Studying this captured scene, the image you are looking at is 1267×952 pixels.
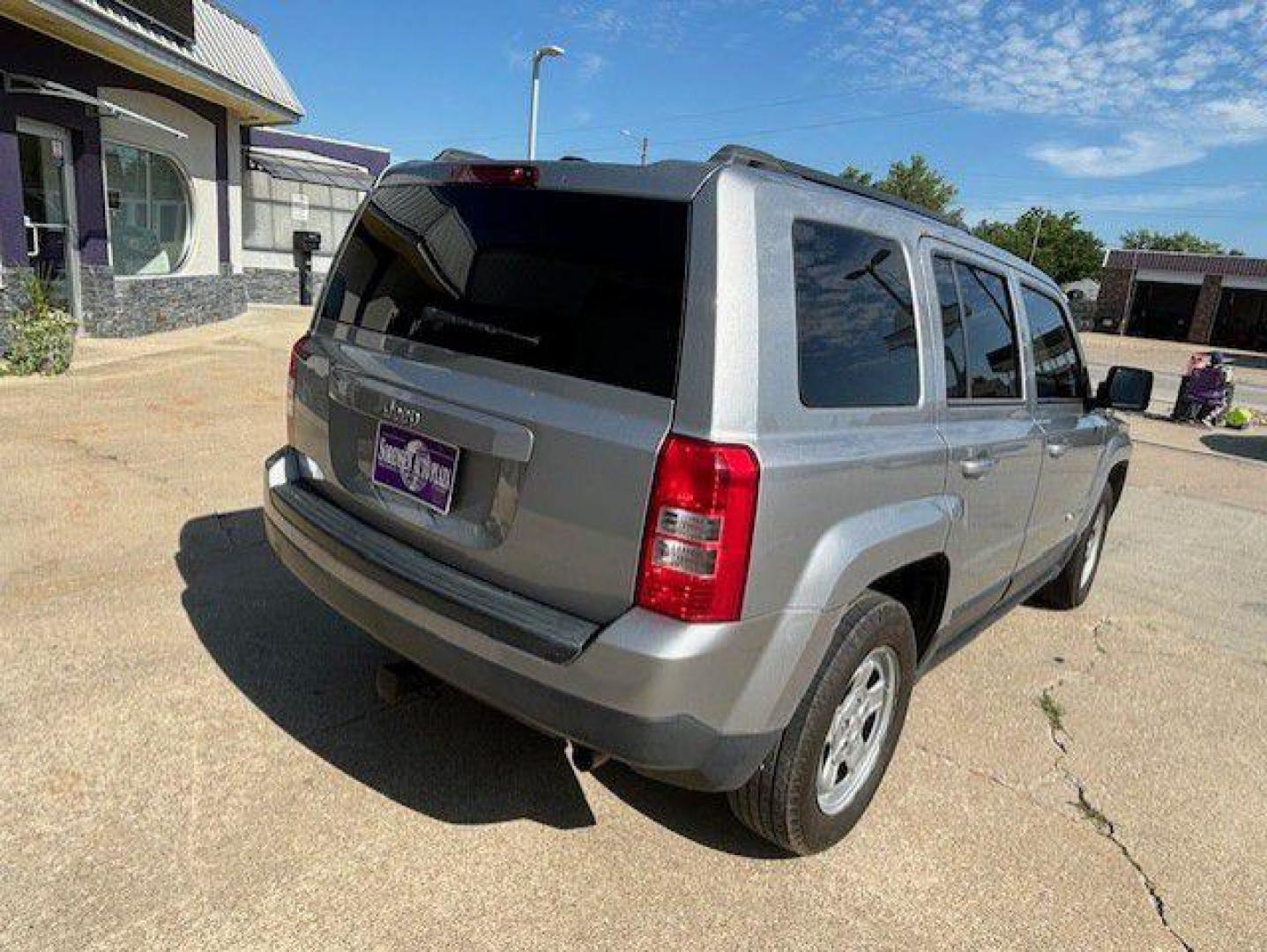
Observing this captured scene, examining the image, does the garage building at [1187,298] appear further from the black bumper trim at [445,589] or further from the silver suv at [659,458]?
the black bumper trim at [445,589]

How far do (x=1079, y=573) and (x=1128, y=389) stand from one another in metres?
1.18

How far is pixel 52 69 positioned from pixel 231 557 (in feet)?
28.0

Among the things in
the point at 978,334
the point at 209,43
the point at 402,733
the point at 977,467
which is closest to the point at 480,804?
the point at 402,733

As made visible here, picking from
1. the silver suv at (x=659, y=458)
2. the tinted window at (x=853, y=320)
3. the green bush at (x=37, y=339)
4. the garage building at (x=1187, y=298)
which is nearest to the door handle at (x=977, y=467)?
the silver suv at (x=659, y=458)

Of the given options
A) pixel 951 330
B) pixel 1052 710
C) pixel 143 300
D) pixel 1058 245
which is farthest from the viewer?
pixel 1058 245

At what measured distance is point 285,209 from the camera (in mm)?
19312

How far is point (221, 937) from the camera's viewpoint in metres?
2.14

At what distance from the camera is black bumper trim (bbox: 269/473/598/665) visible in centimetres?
216

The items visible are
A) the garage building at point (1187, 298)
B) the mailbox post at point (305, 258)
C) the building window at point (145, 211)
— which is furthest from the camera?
the garage building at point (1187, 298)

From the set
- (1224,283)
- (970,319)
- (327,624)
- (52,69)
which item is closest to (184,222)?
(52,69)

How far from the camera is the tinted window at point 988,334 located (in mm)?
3146

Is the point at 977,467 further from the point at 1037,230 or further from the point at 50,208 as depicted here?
the point at 1037,230

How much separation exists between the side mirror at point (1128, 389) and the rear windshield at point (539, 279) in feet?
10.3

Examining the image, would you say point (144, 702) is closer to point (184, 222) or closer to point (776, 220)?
point (776, 220)
